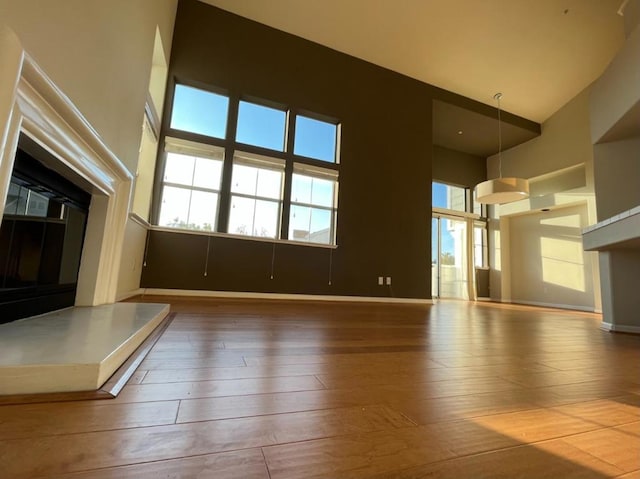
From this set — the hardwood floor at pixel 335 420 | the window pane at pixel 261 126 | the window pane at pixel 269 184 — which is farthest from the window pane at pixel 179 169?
the hardwood floor at pixel 335 420

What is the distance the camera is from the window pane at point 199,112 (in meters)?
4.23

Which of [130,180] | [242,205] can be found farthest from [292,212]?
[130,180]

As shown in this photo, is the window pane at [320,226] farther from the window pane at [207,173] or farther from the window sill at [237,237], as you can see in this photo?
the window pane at [207,173]

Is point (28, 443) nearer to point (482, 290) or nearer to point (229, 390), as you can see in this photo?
point (229, 390)

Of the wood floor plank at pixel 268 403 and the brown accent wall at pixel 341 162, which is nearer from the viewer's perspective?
the wood floor plank at pixel 268 403

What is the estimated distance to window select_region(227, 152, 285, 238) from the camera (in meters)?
4.39

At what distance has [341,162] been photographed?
197 inches

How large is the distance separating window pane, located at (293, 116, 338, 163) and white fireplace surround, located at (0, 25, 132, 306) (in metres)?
3.03

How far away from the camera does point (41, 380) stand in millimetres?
839

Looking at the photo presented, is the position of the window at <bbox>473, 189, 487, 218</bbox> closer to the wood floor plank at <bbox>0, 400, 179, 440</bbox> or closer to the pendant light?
the pendant light

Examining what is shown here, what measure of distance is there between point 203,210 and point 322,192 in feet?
6.29

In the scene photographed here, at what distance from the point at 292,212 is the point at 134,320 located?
10.6 ft

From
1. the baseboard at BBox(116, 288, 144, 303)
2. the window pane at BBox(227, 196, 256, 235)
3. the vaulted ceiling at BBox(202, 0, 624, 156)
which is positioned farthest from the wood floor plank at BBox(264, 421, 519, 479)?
the vaulted ceiling at BBox(202, 0, 624, 156)

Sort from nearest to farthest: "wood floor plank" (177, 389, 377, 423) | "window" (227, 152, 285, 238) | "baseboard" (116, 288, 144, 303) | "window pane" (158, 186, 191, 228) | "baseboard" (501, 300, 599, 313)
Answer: "wood floor plank" (177, 389, 377, 423), "baseboard" (116, 288, 144, 303), "window pane" (158, 186, 191, 228), "window" (227, 152, 285, 238), "baseboard" (501, 300, 599, 313)
